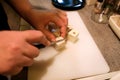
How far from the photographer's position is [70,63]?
22.1 inches

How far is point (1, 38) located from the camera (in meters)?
0.37

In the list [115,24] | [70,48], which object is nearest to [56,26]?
[70,48]

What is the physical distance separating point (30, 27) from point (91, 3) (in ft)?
0.94

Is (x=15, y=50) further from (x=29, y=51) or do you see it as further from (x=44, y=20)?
(x=44, y=20)

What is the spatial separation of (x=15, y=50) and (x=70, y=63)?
0.23 meters

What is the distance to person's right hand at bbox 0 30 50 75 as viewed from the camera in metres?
0.36

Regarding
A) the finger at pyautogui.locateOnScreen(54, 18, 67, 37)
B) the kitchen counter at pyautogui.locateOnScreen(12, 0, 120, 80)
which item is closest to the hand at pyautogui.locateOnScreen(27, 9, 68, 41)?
the finger at pyautogui.locateOnScreen(54, 18, 67, 37)

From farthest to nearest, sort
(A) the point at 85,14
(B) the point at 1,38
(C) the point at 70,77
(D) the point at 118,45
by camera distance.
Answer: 1. (A) the point at 85,14
2. (D) the point at 118,45
3. (C) the point at 70,77
4. (B) the point at 1,38

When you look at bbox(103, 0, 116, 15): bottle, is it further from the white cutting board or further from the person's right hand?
the person's right hand

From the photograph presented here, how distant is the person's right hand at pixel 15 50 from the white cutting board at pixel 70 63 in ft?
0.44

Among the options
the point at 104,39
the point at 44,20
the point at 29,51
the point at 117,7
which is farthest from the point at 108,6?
the point at 29,51

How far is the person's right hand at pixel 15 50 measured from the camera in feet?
1.18

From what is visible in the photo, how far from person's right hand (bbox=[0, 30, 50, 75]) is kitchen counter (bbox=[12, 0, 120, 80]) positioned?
147mm

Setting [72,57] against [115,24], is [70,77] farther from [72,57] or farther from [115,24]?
[115,24]
